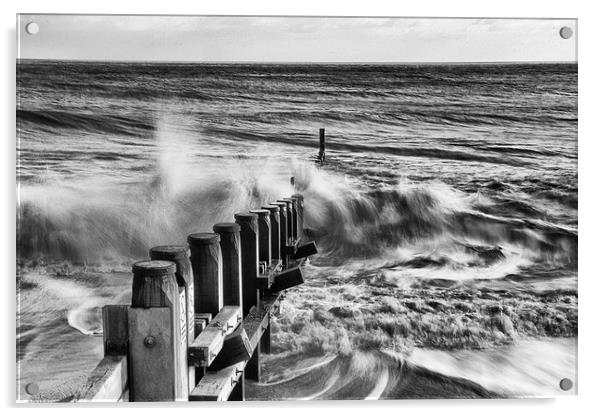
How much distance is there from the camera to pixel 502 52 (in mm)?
2736

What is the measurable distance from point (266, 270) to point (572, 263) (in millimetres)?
1127

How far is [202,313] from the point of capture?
2.22 metres

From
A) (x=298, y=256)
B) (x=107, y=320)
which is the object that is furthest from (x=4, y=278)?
(x=298, y=256)

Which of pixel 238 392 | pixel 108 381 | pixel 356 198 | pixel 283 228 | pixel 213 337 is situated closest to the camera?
pixel 108 381

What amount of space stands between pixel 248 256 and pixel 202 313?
41 cm

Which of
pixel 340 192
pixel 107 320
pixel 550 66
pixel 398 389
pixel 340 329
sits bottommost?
pixel 398 389

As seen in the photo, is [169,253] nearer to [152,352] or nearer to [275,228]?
Result: [152,352]

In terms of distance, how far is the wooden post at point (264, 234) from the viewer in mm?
2693

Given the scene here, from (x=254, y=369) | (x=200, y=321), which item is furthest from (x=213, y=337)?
(x=254, y=369)

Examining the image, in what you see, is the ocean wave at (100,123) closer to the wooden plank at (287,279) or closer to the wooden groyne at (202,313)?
the wooden groyne at (202,313)

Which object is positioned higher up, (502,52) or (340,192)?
(502,52)

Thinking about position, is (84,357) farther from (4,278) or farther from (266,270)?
(266,270)

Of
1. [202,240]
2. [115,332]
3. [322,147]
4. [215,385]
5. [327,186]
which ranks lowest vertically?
[215,385]

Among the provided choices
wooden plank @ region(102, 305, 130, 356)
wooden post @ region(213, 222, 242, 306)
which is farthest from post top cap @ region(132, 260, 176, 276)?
wooden post @ region(213, 222, 242, 306)
